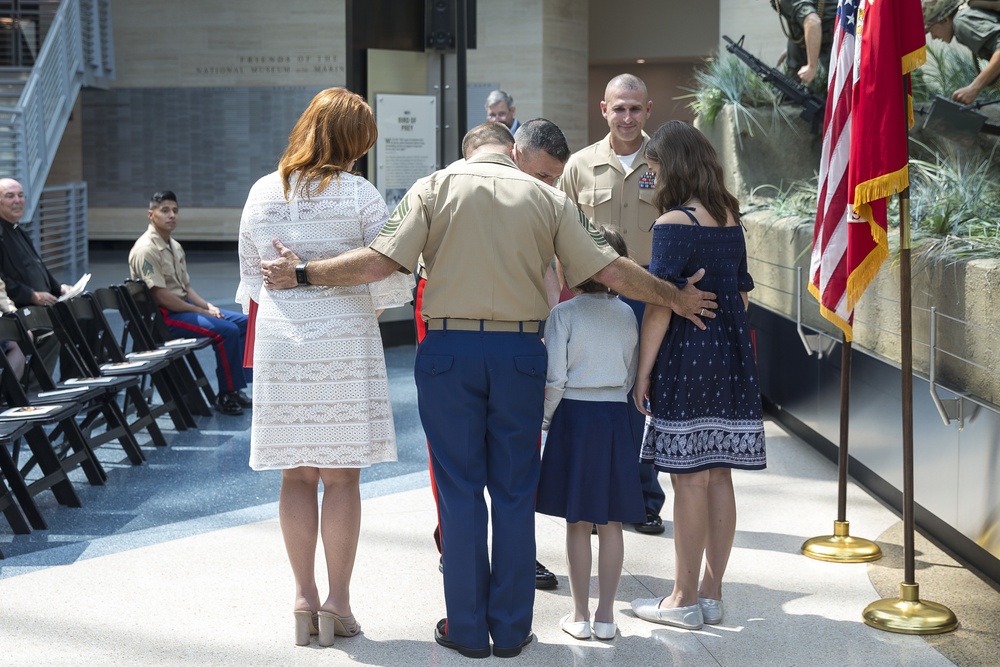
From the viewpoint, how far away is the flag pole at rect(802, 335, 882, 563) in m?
4.58

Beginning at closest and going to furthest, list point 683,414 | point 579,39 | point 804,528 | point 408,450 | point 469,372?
point 469,372
point 683,414
point 804,528
point 408,450
point 579,39

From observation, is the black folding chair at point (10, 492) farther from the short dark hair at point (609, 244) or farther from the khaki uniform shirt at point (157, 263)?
the khaki uniform shirt at point (157, 263)

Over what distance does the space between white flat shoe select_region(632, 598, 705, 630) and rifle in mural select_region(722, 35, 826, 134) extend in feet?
18.0

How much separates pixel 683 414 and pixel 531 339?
59 cm

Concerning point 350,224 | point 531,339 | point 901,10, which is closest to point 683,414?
point 531,339

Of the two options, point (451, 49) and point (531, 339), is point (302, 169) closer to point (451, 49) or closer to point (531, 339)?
point (531, 339)

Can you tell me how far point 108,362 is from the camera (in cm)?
697

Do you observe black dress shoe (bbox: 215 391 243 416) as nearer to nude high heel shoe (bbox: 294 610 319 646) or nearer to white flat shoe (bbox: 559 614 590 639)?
nude high heel shoe (bbox: 294 610 319 646)

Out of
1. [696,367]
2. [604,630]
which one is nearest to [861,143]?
[696,367]

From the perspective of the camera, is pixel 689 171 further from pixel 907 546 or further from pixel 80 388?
pixel 80 388

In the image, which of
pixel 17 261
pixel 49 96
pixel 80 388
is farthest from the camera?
pixel 49 96

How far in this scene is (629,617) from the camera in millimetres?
3922

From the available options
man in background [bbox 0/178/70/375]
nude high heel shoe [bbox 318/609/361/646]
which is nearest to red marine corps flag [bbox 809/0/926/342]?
nude high heel shoe [bbox 318/609/361/646]

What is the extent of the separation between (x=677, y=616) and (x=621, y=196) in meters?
1.83
